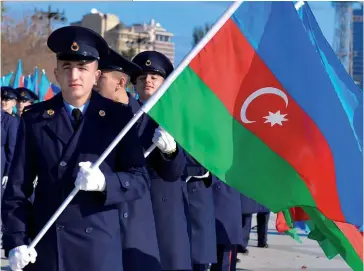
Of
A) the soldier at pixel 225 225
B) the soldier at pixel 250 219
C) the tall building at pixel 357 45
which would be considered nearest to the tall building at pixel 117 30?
the tall building at pixel 357 45

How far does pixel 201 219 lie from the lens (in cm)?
687

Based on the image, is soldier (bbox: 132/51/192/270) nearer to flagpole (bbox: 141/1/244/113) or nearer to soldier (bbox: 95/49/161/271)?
soldier (bbox: 95/49/161/271)

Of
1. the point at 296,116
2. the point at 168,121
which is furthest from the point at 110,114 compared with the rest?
the point at 296,116

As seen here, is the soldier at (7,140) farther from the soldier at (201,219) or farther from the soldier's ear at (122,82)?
the soldier's ear at (122,82)

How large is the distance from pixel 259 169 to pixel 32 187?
1.22 meters

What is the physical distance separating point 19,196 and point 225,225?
371 centimetres

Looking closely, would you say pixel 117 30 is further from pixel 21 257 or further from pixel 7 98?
pixel 21 257

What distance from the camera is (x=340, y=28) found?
7544 cm

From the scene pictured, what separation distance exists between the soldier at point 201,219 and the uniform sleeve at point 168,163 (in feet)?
5.03

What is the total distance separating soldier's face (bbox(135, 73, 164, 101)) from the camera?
610 cm

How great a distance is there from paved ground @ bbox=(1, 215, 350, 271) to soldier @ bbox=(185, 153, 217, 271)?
3.06 m

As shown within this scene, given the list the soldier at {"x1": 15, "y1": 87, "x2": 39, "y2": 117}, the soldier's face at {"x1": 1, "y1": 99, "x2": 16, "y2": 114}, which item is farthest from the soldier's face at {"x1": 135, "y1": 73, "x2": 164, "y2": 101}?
the soldier at {"x1": 15, "y1": 87, "x2": 39, "y2": 117}

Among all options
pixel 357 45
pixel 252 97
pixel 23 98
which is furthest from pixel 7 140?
pixel 357 45

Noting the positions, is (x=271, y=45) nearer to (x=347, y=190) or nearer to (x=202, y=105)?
(x=202, y=105)
